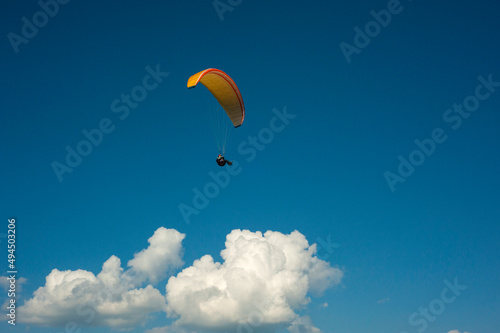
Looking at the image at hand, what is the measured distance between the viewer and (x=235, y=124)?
59.3m

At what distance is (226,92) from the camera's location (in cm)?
5641

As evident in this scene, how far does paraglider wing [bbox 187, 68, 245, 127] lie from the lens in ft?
175

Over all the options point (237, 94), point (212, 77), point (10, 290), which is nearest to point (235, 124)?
point (237, 94)

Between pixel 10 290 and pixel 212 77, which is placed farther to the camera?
pixel 212 77

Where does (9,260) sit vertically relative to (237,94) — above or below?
below

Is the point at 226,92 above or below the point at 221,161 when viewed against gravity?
above

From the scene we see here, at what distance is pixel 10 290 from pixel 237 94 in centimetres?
3305

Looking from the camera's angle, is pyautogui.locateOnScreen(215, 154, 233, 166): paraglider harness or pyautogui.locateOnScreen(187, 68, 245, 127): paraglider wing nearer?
pyautogui.locateOnScreen(187, 68, 245, 127): paraglider wing

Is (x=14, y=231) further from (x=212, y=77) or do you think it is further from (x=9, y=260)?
(x=212, y=77)

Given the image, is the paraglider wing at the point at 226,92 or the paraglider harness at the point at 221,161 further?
the paraglider harness at the point at 221,161

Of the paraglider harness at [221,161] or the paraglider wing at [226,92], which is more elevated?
the paraglider wing at [226,92]

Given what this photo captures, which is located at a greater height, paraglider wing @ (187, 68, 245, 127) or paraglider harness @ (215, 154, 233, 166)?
paraglider wing @ (187, 68, 245, 127)

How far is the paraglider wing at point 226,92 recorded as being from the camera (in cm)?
5334

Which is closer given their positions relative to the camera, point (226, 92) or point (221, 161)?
point (221, 161)
